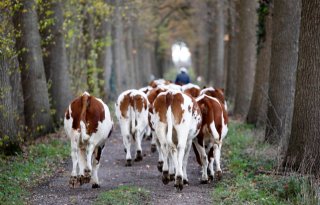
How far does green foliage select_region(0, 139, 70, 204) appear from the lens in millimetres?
11303

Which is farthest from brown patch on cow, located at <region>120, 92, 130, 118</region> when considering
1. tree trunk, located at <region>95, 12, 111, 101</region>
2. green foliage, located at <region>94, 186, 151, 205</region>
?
tree trunk, located at <region>95, 12, 111, 101</region>

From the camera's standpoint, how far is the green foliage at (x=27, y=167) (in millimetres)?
11303

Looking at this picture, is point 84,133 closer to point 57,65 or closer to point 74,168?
point 74,168

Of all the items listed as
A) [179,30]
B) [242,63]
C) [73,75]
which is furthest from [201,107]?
[179,30]

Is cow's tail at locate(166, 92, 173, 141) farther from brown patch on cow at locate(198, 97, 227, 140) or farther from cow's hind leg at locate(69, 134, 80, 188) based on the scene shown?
cow's hind leg at locate(69, 134, 80, 188)

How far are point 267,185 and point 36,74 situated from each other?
10.1 meters

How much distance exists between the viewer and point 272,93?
1747 cm

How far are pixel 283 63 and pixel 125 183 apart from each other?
6541 mm

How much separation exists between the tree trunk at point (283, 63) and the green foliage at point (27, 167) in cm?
597

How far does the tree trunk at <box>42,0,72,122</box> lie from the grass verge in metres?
7.93

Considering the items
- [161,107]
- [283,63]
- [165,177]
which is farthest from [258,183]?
[283,63]

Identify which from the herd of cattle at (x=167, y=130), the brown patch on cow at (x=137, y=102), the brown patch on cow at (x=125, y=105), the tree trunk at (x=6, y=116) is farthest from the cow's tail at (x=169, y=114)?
the tree trunk at (x=6, y=116)

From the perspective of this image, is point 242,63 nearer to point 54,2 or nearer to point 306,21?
point 54,2

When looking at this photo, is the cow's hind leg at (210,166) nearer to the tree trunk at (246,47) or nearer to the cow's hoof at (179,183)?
the cow's hoof at (179,183)
